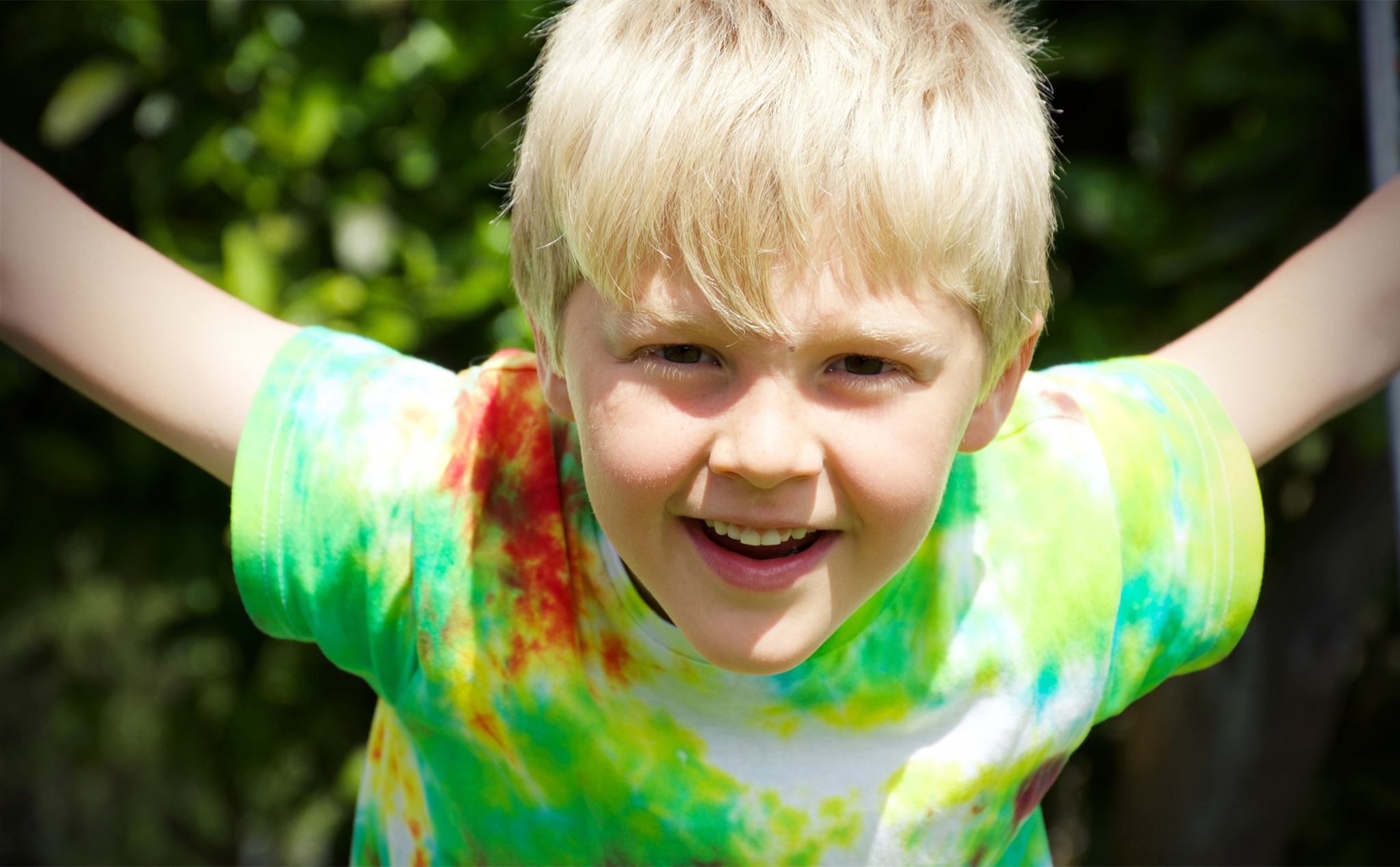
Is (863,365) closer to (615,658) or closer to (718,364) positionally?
(718,364)

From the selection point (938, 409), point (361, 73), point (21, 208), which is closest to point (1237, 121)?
point (938, 409)

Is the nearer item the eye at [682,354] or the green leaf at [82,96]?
the eye at [682,354]

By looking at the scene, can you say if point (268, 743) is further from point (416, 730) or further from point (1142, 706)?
point (1142, 706)

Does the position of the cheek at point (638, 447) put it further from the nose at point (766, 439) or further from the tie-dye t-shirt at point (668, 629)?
the tie-dye t-shirt at point (668, 629)

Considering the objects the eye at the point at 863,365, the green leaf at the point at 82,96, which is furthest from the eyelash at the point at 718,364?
the green leaf at the point at 82,96

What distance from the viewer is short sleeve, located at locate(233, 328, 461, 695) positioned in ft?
3.19

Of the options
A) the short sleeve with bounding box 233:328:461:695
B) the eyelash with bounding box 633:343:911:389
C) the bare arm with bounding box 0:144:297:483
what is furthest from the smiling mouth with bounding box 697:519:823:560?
the bare arm with bounding box 0:144:297:483

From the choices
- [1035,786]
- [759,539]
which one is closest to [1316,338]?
[1035,786]

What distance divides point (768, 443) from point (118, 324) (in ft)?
1.68

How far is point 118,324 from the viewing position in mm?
947

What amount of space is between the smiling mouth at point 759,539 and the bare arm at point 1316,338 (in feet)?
1.45

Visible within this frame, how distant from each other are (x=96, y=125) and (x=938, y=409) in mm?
1200

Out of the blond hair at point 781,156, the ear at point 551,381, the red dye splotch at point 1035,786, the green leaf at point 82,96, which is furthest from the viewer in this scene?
the green leaf at point 82,96

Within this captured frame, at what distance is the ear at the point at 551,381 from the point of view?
940 millimetres
